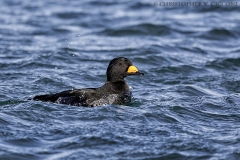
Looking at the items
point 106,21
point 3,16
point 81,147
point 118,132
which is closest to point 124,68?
point 118,132

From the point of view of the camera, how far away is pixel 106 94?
432 inches

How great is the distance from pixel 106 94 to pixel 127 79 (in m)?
3.67

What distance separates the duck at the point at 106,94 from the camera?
10.6 meters

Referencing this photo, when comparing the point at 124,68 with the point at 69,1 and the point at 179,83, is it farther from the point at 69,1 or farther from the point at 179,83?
the point at 69,1

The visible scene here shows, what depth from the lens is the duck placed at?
34.8ft

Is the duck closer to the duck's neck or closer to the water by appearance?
the duck's neck

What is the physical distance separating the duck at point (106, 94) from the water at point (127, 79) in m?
0.17

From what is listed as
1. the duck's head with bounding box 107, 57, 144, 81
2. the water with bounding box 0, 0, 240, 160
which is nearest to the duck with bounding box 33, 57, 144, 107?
the duck's head with bounding box 107, 57, 144, 81

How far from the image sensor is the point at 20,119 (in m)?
10.2

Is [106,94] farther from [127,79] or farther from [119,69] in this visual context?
[127,79]

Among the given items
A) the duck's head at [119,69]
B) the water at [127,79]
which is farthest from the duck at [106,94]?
the water at [127,79]

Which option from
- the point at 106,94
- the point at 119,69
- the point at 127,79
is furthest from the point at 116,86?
the point at 127,79

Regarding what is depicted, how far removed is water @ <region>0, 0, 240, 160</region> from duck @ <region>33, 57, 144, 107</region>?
17cm

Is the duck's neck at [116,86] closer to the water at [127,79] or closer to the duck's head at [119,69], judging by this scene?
the duck's head at [119,69]
